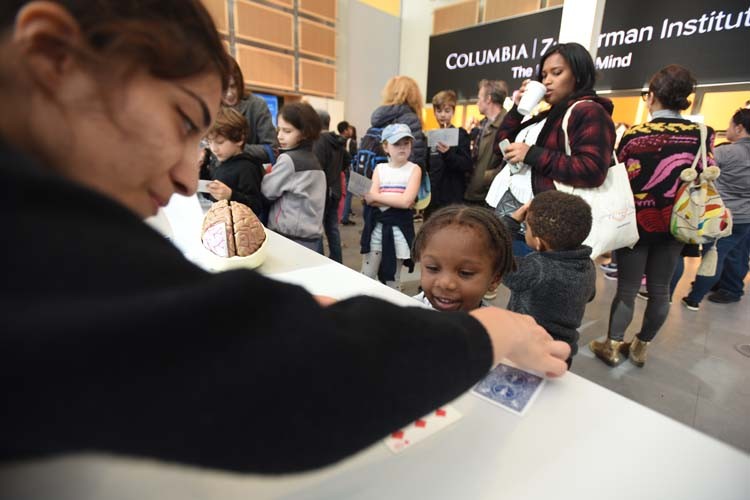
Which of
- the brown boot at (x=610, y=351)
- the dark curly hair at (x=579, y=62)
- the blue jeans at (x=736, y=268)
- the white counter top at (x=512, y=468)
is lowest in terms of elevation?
the brown boot at (x=610, y=351)

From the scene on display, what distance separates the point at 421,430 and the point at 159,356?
→ 41 cm

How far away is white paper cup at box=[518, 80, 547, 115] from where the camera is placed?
4.95ft

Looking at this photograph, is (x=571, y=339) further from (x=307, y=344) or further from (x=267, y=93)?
(x=267, y=93)

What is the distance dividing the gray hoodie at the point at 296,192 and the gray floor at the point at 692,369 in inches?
37.6

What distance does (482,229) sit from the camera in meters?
1.07

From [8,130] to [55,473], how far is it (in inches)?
11.4

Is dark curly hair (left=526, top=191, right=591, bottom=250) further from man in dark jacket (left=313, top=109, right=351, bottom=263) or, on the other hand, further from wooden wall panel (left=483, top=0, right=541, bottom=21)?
wooden wall panel (left=483, top=0, right=541, bottom=21)

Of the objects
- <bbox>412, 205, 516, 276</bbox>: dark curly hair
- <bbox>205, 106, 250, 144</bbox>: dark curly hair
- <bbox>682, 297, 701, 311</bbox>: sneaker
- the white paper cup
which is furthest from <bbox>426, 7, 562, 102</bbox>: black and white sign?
<bbox>412, 205, 516, 276</bbox>: dark curly hair

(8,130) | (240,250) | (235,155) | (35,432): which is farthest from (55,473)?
(235,155)

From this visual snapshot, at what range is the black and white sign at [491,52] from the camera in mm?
5469

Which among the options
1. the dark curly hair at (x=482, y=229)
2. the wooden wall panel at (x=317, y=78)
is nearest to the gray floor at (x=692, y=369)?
the dark curly hair at (x=482, y=229)

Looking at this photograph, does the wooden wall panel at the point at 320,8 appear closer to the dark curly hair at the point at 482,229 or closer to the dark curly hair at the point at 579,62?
the dark curly hair at the point at 579,62

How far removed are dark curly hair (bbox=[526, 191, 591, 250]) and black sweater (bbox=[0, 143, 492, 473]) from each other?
107cm

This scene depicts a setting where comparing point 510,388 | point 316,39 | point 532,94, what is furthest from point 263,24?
point 510,388
